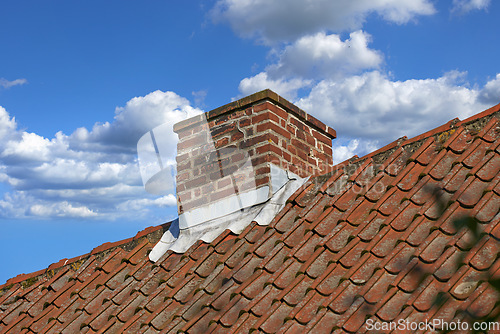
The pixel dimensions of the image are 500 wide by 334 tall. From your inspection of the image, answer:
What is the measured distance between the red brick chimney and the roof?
1.50 ft

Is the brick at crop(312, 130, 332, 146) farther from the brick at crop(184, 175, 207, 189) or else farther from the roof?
the brick at crop(184, 175, 207, 189)

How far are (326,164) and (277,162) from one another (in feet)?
3.37

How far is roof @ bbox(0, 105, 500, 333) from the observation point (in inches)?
118

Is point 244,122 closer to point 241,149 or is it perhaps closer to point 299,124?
point 241,149

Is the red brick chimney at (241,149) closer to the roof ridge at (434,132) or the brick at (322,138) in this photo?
the brick at (322,138)

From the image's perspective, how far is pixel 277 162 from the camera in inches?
200

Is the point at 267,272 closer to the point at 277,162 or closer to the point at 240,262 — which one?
the point at 240,262

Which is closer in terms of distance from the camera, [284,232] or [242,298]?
[242,298]

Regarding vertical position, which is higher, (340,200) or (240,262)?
(340,200)

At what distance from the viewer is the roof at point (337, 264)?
300 cm

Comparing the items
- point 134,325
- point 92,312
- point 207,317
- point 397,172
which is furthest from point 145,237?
point 397,172

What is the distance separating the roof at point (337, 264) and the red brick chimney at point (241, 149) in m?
0.46

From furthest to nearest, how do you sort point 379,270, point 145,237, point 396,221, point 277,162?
point 145,237 → point 277,162 → point 396,221 → point 379,270

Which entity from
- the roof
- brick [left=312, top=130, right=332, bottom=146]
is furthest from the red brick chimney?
the roof
